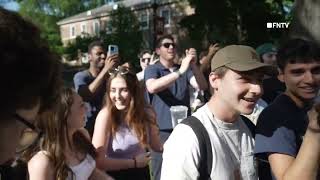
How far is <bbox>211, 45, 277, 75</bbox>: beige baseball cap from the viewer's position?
2797mm

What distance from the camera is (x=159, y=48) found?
20.3ft

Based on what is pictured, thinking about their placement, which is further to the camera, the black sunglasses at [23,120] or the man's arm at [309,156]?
the man's arm at [309,156]

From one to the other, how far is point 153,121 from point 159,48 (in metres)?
1.61

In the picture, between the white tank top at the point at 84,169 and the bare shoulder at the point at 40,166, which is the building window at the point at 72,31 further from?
the bare shoulder at the point at 40,166

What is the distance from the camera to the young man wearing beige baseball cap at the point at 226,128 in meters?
2.55

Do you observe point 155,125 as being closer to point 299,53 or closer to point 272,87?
point 272,87

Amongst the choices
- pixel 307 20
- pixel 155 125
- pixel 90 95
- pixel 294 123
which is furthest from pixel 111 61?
pixel 294 123

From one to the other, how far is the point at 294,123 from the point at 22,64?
1561 mm

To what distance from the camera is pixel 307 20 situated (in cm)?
399

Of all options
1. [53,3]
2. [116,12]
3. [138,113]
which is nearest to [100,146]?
[138,113]

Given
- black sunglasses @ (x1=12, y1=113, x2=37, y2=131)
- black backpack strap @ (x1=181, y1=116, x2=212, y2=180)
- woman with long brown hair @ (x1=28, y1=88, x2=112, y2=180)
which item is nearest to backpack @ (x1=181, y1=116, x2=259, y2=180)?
black backpack strap @ (x1=181, y1=116, x2=212, y2=180)

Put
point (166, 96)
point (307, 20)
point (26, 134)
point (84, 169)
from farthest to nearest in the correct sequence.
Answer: point (166, 96)
point (307, 20)
point (84, 169)
point (26, 134)

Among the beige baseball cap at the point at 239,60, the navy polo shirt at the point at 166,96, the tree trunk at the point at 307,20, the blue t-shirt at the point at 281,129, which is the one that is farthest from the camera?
the navy polo shirt at the point at 166,96

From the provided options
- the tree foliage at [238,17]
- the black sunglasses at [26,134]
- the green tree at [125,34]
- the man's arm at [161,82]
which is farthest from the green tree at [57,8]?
the black sunglasses at [26,134]
